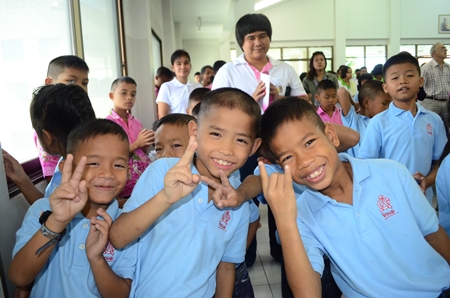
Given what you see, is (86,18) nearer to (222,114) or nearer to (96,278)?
(222,114)

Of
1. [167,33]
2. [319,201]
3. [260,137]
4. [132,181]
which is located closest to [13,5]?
[132,181]

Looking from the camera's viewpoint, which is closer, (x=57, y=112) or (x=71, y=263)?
(x=71, y=263)

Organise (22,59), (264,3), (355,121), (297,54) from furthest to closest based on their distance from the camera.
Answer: (297,54) → (264,3) → (355,121) → (22,59)

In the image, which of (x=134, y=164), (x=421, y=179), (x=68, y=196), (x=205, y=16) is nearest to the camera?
(x=68, y=196)

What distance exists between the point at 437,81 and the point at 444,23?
9.19 metres

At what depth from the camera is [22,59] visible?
1993 mm

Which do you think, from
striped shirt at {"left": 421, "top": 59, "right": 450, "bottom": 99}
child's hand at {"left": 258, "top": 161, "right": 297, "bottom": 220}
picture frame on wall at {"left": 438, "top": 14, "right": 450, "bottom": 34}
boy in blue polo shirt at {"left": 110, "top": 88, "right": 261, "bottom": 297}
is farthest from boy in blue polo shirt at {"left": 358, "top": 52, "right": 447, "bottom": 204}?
picture frame on wall at {"left": 438, "top": 14, "right": 450, "bottom": 34}

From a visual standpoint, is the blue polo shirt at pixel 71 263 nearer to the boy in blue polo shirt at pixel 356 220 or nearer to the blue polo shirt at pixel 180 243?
the blue polo shirt at pixel 180 243

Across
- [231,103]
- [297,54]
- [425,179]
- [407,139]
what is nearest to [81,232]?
[231,103]

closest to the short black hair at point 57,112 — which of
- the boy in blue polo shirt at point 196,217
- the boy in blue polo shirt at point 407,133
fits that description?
the boy in blue polo shirt at point 196,217

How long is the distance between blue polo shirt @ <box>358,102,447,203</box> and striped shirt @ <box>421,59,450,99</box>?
3805 millimetres

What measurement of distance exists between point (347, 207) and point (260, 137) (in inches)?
14.9

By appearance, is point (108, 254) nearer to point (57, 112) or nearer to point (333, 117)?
point (57, 112)

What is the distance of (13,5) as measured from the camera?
1902 mm
